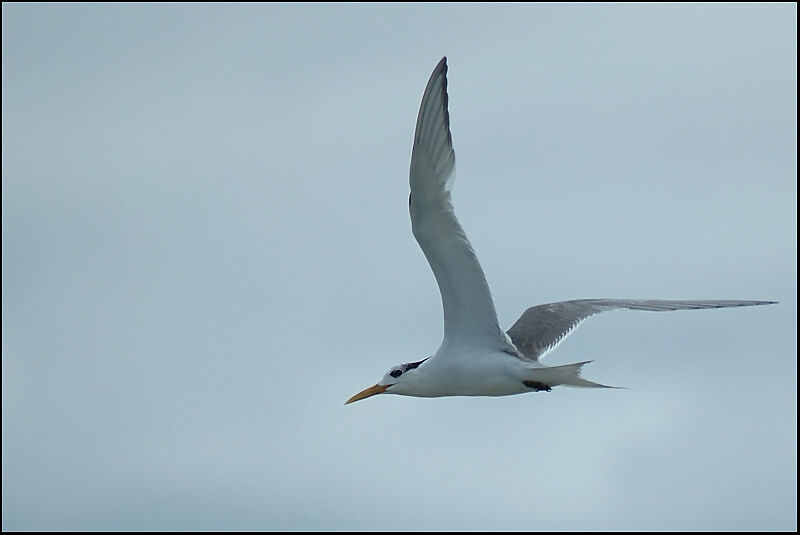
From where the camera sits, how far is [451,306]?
40.1ft

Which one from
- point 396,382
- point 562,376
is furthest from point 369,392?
point 562,376

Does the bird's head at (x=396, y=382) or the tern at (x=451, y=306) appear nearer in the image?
the tern at (x=451, y=306)

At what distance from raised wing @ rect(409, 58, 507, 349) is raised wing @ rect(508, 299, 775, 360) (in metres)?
1.80

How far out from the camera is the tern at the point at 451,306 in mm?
11422

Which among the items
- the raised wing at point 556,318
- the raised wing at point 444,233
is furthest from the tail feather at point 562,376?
the raised wing at point 556,318

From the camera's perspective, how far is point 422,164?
11469mm

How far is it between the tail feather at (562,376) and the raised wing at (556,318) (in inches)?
64.8

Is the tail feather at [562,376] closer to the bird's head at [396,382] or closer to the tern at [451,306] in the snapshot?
the tern at [451,306]

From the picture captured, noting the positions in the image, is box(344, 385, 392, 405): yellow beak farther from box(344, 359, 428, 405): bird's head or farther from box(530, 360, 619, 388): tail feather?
box(530, 360, 619, 388): tail feather

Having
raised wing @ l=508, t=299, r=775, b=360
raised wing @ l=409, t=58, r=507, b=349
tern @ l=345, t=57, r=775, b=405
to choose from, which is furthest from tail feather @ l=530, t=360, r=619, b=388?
raised wing @ l=508, t=299, r=775, b=360

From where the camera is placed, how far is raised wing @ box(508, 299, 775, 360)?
1396cm

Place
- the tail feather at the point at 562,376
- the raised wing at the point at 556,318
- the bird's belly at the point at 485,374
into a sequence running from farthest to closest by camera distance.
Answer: the raised wing at the point at 556,318 < the bird's belly at the point at 485,374 < the tail feather at the point at 562,376

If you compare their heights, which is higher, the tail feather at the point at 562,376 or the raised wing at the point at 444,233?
the raised wing at the point at 444,233

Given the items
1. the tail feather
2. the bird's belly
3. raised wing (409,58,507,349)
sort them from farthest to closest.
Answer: the bird's belly, the tail feather, raised wing (409,58,507,349)
